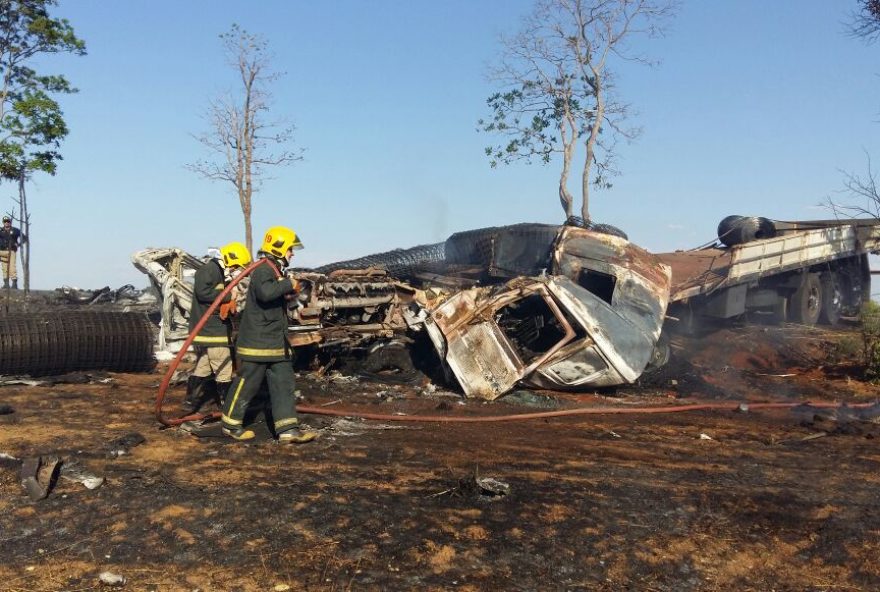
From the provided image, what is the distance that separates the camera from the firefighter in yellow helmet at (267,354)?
5.76 m

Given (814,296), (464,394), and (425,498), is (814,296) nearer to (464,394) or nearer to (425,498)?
(464,394)

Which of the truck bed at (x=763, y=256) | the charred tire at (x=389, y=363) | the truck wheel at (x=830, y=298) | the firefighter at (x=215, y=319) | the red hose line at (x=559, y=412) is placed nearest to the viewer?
the firefighter at (x=215, y=319)

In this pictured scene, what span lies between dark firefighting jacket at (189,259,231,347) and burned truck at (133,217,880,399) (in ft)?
2.20

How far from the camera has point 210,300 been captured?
6.70m

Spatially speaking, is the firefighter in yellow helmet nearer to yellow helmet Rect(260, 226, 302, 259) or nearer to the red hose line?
yellow helmet Rect(260, 226, 302, 259)

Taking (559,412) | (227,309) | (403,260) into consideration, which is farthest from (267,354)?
(403,260)

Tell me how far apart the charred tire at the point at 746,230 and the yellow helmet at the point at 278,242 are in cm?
944

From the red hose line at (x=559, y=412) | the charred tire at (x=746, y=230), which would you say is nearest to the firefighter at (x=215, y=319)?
the red hose line at (x=559, y=412)

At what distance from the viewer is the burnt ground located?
349 centimetres

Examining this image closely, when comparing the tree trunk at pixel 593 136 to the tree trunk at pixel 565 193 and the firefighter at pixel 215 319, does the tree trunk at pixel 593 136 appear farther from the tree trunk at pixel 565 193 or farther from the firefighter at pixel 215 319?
the firefighter at pixel 215 319

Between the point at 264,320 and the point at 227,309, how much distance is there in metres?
0.84

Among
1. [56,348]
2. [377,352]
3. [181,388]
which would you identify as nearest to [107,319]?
[56,348]

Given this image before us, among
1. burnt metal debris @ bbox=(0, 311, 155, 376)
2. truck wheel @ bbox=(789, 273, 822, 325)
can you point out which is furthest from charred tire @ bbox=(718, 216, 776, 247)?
burnt metal debris @ bbox=(0, 311, 155, 376)

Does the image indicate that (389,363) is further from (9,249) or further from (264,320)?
(9,249)
